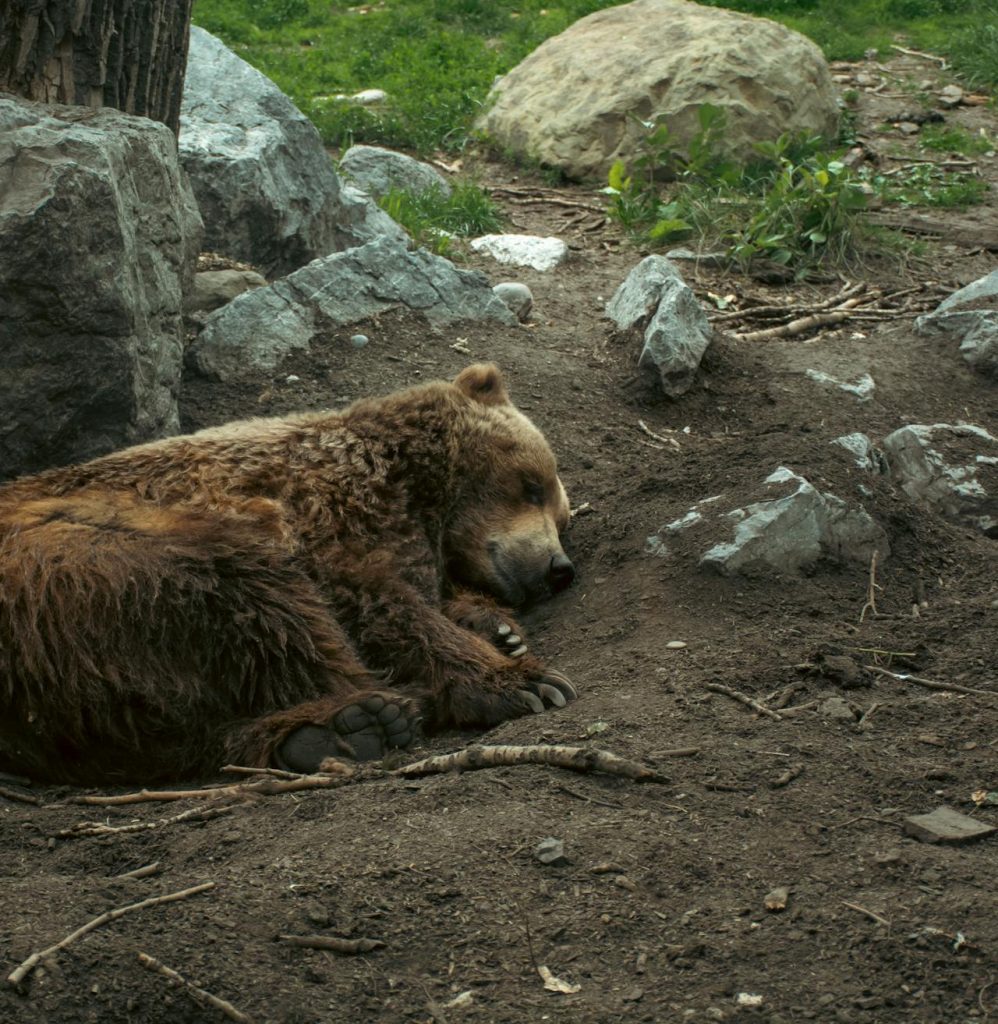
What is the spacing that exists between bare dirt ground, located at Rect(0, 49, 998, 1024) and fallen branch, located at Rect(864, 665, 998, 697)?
0.03 m

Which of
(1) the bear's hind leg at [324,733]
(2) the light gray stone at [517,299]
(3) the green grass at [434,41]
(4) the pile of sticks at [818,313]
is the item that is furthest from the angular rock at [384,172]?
(1) the bear's hind leg at [324,733]

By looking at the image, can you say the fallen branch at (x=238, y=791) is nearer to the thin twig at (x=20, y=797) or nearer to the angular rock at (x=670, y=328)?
the thin twig at (x=20, y=797)

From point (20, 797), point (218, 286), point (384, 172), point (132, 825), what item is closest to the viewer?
point (132, 825)

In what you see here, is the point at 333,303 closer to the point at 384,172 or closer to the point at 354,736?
the point at 384,172

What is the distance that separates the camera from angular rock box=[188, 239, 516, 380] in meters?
7.06

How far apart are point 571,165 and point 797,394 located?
16.8 feet

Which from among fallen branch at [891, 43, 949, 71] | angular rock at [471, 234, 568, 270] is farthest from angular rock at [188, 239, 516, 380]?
fallen branch at [891, 43, 949, 71]

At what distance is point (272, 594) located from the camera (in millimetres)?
4344

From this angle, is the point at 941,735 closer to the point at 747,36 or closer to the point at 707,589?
the point at 707,589

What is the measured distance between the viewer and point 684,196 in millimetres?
10180

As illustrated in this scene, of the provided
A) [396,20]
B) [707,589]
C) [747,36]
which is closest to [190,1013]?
[707,589]

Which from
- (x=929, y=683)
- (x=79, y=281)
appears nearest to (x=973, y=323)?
(x=929, y=683)

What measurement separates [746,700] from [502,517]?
5.53ft

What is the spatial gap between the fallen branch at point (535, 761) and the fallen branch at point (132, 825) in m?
0.56
